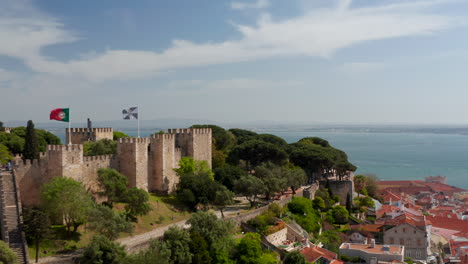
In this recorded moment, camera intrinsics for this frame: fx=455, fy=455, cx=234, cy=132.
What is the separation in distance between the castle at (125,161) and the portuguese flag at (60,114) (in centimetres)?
96

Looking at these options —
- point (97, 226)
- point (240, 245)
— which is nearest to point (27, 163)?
point (97, 226)

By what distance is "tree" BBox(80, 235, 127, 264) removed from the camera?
60.1 ft

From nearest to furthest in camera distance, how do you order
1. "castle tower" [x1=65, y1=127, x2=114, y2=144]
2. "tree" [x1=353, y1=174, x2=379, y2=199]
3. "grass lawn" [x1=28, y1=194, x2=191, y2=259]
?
"grass lawn" [x1=28, y1=194, x2=191, y2=259] < "castle tower" [x1=65, y1=127, x2=114, y2=144] < "tree" [x1=353, y1=174, x2=379, y2=199]

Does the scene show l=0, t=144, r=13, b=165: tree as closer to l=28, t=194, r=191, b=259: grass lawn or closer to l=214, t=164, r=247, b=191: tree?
l=28, t=194, r=191, b=259: grass lawn

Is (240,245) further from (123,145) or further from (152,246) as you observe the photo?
(123,145)

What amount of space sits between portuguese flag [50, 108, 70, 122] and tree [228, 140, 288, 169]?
22.8m

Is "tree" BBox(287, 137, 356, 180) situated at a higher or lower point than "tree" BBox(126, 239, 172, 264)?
higher

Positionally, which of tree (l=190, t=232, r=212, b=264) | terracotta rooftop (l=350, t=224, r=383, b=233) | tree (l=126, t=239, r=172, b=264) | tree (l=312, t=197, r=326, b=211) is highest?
tree (l=126, t=239, r=172, b=264)

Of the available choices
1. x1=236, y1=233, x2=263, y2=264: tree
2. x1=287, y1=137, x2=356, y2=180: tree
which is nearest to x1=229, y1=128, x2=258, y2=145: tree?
x1=287, y1=137, x2=356, y2=180: tree

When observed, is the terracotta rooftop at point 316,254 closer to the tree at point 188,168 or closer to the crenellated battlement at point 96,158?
the tree at point 188,168

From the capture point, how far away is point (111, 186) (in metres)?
24.6

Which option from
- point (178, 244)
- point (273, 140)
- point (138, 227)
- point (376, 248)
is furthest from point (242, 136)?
point (178, 244)

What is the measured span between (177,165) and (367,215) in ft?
72.2

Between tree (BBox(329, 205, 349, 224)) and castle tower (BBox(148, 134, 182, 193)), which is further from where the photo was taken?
tree (BBox(329, 205, 349, 224))
